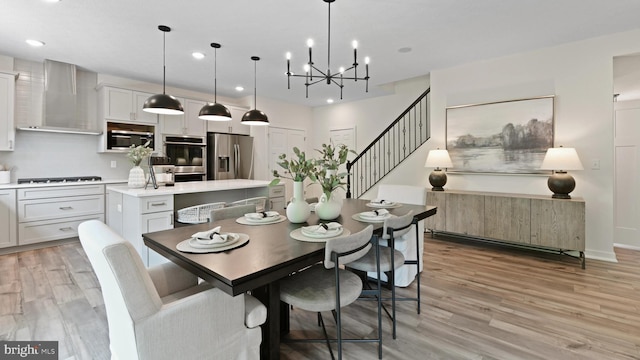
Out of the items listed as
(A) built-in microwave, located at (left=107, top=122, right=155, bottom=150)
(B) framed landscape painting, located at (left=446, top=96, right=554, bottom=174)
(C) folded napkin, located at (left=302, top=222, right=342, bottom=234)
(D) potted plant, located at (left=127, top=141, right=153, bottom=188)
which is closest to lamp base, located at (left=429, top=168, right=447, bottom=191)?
(B) framed landscape painting, located at (left=446, top=96, right=554, bottom=174)

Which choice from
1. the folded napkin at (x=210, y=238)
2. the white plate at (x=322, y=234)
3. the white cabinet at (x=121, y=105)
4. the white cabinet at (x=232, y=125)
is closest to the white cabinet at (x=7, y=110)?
the white cabinet at (x=121, y=105)

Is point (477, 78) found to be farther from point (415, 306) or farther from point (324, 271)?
point (324, 271)

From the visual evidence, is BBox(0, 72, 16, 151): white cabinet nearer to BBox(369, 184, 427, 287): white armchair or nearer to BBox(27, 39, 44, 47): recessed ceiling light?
BBox(27, 39, 44, 47): recessed ceiling light

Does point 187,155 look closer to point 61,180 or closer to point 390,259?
point 61,180

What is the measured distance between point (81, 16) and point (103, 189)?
2544 millimetres

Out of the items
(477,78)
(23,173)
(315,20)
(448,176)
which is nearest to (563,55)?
(477,78)

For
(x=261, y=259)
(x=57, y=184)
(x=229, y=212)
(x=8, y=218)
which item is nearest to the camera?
(x=261, y=259)

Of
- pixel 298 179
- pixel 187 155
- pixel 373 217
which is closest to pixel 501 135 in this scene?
pixel 373 217

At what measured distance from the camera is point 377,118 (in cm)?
658

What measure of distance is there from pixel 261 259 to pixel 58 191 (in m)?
4.32

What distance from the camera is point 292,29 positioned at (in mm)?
3230

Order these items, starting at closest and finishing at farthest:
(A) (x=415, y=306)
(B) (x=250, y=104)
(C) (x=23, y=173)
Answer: (A) (x=415, y=306), (C) (x=23, y=173), (B) (x=250, y=104)

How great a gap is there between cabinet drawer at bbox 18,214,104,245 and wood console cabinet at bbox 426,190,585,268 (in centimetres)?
519

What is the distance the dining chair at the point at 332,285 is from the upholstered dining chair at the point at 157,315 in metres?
0.23
